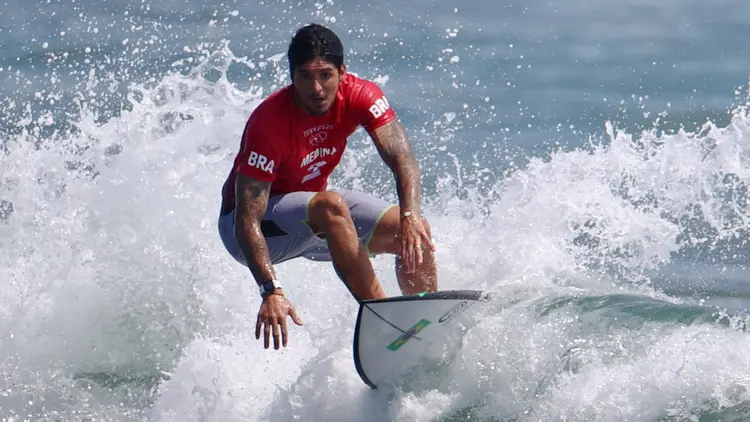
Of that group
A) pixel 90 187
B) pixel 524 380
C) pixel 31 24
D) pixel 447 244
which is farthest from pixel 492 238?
pixel 31 24

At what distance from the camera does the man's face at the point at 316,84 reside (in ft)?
19.2

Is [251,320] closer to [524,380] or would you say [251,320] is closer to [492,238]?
[492,238]

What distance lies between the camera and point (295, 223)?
615 cm

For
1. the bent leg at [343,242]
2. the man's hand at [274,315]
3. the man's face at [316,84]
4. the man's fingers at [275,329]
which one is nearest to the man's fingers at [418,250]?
the bent leg at [343,242]

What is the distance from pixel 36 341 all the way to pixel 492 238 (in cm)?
323

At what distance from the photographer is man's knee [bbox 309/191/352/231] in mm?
5969

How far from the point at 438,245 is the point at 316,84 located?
2.92 meters

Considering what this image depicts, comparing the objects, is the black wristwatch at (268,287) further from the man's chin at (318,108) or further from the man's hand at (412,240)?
the man's chin at (318,108)

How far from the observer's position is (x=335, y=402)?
6.27 meters

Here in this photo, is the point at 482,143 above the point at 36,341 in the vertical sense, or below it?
above

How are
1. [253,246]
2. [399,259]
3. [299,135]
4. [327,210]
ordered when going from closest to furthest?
[253,246] → [327,210] → [299,135] → [399,259]

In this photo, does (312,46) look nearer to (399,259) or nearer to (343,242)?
(343,242)

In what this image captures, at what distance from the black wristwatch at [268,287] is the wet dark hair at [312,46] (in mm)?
1078

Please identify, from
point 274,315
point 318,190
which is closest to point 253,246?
point 274,315
